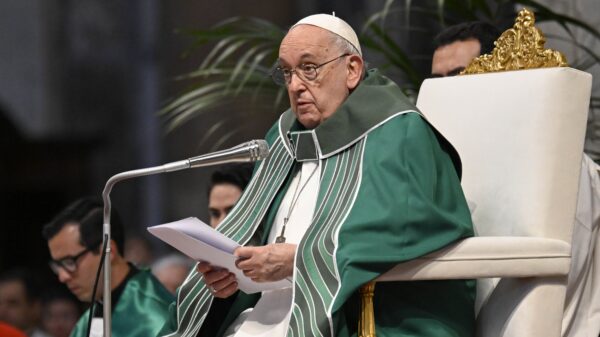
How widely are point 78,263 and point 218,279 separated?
5.75 feet

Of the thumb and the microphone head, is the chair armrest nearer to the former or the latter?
the thumb

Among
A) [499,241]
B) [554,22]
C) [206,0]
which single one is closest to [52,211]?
[206,0]

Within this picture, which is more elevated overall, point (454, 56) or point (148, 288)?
point (454, 56)

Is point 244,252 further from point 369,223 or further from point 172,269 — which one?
point 172,269

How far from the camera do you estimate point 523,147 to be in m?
3.70

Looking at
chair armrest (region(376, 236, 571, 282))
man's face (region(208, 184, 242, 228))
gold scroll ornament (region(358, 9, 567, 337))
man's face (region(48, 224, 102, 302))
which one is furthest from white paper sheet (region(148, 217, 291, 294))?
man's face (region(48, 224, 102, 302))

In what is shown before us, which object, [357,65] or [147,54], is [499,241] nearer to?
[357,65]

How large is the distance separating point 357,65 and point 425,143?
372 mm

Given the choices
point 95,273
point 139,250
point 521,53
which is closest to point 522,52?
point 521,53

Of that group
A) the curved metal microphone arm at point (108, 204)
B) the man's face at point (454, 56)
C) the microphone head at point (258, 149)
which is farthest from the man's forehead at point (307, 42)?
the man's face at point (454, 56)

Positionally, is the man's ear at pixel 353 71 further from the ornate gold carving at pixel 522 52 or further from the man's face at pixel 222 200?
the man's face at pixel 222 200

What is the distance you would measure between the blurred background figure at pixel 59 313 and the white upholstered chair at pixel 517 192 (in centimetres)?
Result: 343

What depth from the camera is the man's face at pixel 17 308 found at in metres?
6.57

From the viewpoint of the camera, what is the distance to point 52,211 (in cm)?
760
